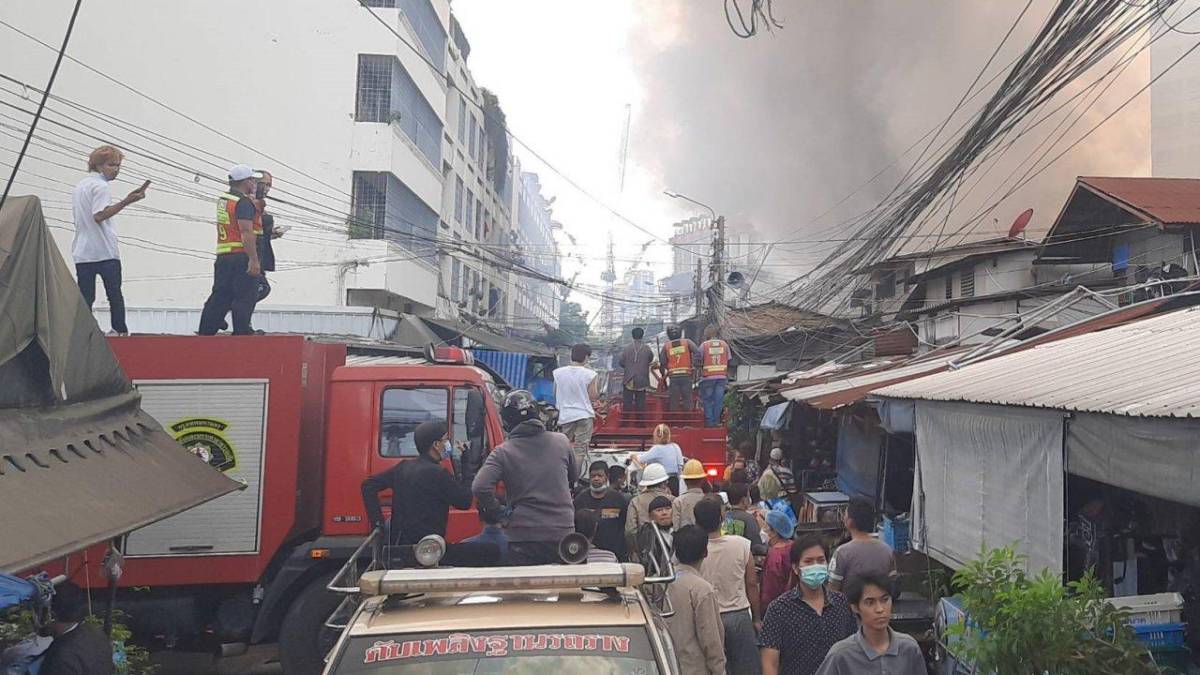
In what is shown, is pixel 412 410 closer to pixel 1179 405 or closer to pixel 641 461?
pixel 641 461

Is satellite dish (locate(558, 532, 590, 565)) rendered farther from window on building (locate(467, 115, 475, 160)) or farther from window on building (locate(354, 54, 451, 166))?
window on building (locate(467, 115, 475, 160))

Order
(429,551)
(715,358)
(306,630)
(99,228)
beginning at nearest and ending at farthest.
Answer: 1. (429,551)
2. (306,630)
3. (99,228)
4. (715,358)

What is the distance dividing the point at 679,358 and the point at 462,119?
24051 mm

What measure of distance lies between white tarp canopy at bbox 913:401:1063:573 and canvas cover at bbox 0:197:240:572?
4483 mm

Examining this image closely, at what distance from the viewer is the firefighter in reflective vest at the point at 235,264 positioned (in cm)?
773

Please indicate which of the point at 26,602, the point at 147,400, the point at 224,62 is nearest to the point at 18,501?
the point at 26,602

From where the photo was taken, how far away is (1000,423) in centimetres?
560

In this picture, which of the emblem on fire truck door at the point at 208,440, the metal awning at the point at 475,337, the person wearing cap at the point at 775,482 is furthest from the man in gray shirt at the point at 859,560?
the metal awning at the point at 475,337

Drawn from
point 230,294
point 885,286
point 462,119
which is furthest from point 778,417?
point 462,119

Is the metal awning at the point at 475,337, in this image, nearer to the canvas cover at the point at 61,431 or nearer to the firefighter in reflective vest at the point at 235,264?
the firefighter in reflective vest at the point at 235,264

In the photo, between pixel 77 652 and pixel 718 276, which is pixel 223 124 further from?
pixel 77 652

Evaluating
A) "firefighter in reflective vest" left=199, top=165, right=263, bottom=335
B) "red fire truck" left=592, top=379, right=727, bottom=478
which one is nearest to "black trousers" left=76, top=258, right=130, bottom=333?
"firefighter in reflective vest" left=199, top=165, right=263, bottom=335

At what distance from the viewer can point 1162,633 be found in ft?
15.7

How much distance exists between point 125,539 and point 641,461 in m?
4.75
